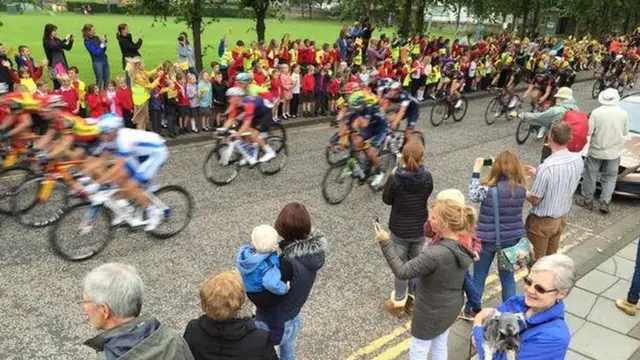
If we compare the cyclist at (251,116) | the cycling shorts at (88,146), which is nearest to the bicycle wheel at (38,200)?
the cycling shorts at (88,146)

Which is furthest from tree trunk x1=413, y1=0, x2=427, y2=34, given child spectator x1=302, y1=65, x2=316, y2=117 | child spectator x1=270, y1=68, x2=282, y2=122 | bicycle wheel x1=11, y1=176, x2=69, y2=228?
bicycle wheel x1=11, y1=176, x2=69, y2=228

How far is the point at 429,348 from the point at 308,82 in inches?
440

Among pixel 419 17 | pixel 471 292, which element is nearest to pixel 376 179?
pixel 471 292

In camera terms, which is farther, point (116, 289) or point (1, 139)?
point (1, 139)

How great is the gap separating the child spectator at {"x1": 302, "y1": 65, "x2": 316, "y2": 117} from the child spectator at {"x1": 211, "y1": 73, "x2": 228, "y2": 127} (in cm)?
248

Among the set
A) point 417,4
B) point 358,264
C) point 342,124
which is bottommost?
point 358,264

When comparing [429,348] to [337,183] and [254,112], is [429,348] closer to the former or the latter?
[337,183]

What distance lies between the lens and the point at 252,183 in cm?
977

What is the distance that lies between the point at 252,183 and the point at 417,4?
17.9 m

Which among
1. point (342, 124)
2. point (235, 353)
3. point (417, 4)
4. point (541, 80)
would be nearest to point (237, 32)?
point (417, 4)

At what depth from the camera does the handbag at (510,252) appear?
507 cm

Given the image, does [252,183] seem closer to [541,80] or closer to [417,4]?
[541,80]

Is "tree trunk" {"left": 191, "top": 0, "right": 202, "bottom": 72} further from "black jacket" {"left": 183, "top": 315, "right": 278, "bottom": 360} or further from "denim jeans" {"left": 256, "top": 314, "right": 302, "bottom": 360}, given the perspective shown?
"black jacket" {"left": 183, "top": 315, "right": 278, "bottom": 360}

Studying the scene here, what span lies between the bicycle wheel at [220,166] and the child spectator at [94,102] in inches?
123
